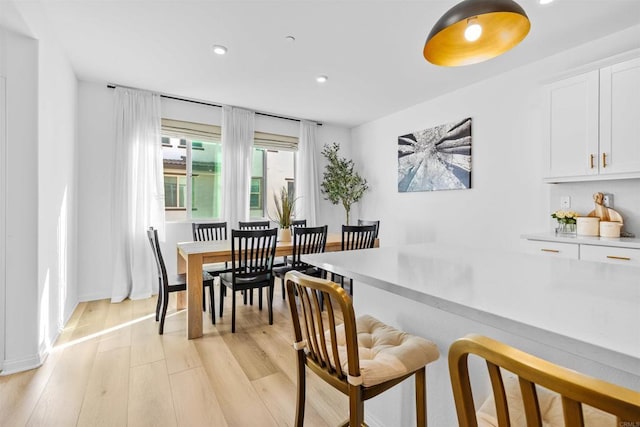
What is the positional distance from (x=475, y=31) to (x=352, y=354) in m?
1.41

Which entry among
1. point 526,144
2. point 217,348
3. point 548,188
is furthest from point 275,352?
point 526,144

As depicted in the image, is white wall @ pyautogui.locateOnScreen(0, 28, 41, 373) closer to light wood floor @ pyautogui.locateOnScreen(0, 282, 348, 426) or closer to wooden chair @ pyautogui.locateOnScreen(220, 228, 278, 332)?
light wood floor @ pyautogui.locateOnScreen(0, 282, 348, 426)

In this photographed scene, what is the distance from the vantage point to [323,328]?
1.00 metres

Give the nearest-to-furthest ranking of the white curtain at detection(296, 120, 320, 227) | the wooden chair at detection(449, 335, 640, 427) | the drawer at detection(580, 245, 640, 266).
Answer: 1. the wooden chair at detection(449, 335, 640, 427)
2. the drawer at detection(580, 245, 640, 266)
3. the white curtain at detection(296, 120, 320, 227)

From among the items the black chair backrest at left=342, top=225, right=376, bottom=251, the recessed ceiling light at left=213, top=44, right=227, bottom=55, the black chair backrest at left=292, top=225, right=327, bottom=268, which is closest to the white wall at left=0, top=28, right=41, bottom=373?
the recessed ceiling light at left=213, top=44, right=227, bottom=55

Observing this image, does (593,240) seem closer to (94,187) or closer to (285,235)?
(285,235)

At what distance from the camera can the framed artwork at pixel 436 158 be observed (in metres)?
3.69

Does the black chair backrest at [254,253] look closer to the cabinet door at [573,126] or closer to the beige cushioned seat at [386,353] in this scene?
the beige cushioned seat at [386,353]

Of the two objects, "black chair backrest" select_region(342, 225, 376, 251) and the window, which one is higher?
the window

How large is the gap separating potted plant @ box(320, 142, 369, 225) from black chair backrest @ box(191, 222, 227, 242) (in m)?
1.95

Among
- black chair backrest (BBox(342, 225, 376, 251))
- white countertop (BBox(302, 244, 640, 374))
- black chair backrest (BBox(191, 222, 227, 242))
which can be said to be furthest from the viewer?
black chair backrest (BBox(191, 222, 227, 242))

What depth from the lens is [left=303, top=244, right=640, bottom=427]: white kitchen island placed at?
634 mm

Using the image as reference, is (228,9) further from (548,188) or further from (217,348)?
(548,188)

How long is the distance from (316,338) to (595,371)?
788mm
